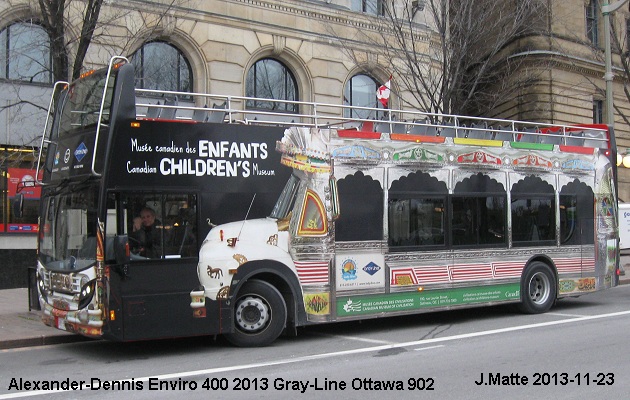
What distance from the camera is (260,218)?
32.8ft

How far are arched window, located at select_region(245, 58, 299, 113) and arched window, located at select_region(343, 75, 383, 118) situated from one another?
1942 millimetres

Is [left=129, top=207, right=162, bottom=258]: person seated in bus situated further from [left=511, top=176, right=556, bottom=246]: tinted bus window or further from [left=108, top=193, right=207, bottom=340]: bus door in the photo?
[left=511, top=176, right=556, bottom=246]: tinted bus window

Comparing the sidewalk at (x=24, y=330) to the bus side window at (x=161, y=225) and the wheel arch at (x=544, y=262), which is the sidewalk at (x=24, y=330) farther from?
the wheel arch at (x=544, y=262)

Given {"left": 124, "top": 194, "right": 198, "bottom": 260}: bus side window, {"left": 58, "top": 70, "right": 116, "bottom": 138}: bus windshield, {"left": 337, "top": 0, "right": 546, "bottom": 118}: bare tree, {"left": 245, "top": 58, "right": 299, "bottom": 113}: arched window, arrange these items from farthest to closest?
{"left": 245, "top": 58, "right": 299, "bottom": 113}: arched window < {"left": 337, "top": 0, "right": 546, "bottom": 118}: bare tree < {"left": 58, "top": 70, "right": 116, "bottom": 138}: bus windshield < {"left": 124, "top": 194, "right": 198, "bottom": 260}: bus side window

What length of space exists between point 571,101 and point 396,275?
2289 cm

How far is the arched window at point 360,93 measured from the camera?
75.4 ft

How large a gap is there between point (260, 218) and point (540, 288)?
6.54 meters

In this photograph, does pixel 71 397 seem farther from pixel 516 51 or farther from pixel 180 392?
pixel 516 51

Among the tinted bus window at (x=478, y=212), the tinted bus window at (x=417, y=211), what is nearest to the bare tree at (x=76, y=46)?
the tinted bus window at (x=417, y=211)

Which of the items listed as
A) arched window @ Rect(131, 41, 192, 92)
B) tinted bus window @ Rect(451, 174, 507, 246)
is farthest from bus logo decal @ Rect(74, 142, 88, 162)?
arched window @ Rect(131, 41, 192, 92)

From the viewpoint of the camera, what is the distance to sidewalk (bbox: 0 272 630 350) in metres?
10.6

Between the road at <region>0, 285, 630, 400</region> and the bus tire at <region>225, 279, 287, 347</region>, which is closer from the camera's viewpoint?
the road at <region>0, 285, 630, 400</region>

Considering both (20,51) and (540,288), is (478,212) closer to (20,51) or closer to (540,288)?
(540,288)

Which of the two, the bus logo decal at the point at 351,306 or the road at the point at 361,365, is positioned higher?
the bus logo decal at the point at 351,306
